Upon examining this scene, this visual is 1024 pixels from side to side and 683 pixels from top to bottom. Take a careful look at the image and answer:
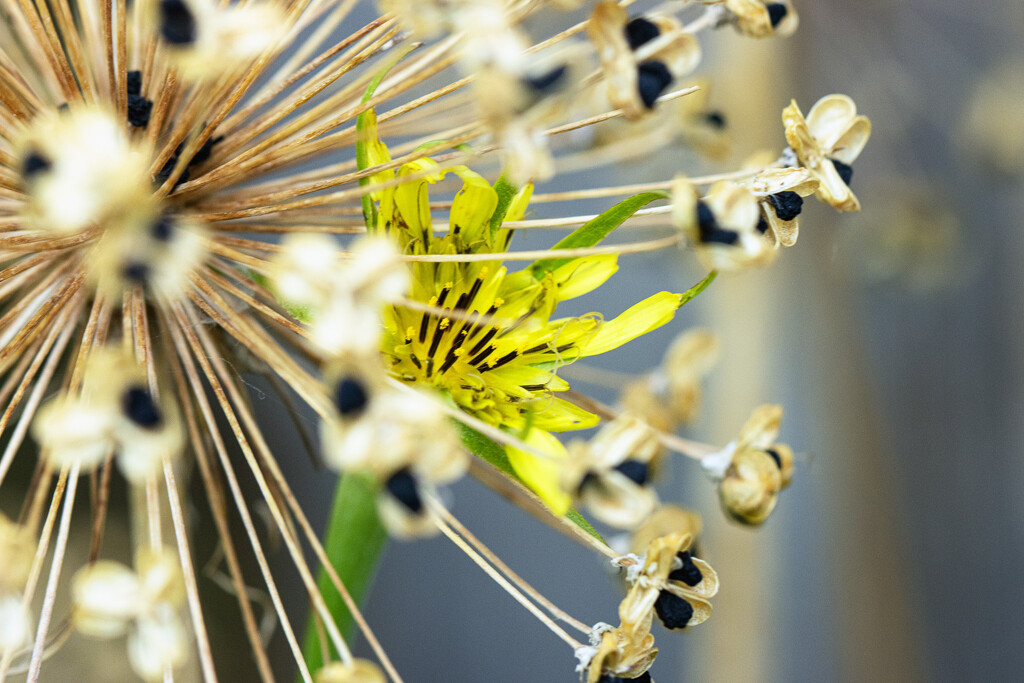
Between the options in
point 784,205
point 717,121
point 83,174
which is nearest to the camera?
point 83,174

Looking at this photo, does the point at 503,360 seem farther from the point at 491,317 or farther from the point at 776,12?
the point at 776,12

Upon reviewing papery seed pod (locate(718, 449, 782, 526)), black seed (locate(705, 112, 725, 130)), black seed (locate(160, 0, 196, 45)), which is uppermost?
black seed (locate(705, 112, 725, 130))

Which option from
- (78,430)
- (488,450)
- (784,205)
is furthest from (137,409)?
(784,205)

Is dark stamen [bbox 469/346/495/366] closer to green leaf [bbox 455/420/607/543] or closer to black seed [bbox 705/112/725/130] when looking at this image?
green leaf [bbox 455/420/607/543]

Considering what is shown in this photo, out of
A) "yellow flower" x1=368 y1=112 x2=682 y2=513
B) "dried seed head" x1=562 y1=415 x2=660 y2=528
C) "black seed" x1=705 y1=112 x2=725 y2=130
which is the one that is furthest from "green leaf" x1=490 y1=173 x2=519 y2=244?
"black seed" x1=705 y1=112 x2=725 y2=130

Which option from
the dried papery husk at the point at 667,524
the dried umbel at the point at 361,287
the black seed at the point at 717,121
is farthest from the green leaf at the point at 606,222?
the black seed at the point at 717,121

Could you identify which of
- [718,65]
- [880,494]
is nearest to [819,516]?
[880,494]
